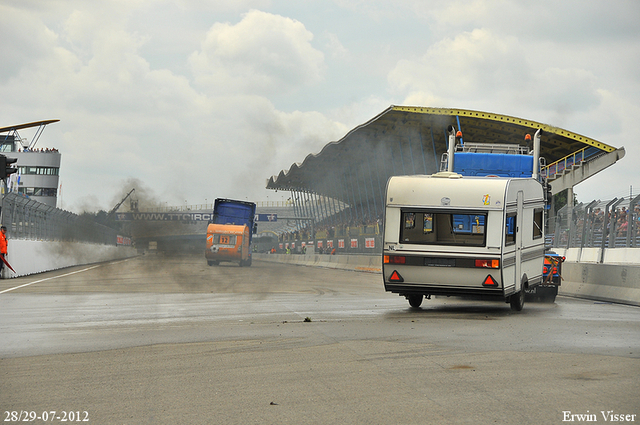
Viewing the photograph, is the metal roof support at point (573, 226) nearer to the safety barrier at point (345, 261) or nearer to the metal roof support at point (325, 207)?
the safety barrier at point (345, 261)

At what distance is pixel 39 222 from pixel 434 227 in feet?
79.1

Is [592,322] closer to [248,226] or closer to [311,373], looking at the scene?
[311,373]

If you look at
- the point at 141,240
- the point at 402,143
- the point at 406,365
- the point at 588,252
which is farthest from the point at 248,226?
the point at 141,240

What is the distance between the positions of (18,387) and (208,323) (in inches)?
204

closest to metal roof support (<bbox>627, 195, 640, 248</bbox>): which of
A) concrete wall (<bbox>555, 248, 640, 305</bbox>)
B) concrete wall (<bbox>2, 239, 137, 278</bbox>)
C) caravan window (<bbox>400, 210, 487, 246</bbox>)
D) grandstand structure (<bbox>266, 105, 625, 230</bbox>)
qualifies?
concrete wall (<bbox>555, 248, 640, 305</bbox>)

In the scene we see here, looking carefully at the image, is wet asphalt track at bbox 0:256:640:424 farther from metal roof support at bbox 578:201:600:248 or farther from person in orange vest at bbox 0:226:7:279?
metal roof support at bbox 578:201:600:248

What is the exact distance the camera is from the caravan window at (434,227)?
1297cm

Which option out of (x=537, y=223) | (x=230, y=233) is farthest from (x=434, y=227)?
(x=230, y=233)

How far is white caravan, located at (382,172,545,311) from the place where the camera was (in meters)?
A: 12.5

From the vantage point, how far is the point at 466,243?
12.7m

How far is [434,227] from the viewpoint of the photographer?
1321cm

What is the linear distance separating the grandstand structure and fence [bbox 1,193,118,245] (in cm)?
2080

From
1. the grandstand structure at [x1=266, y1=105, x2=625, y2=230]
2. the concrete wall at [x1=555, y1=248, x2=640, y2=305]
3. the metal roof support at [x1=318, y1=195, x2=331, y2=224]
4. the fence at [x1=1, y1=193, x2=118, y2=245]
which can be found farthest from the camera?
the metal roof support at [x1=318, y1=195, x2=331, y2=224]

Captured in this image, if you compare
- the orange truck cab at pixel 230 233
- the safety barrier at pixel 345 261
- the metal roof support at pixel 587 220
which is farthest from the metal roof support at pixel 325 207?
the metal roof support at pixel 587 220
